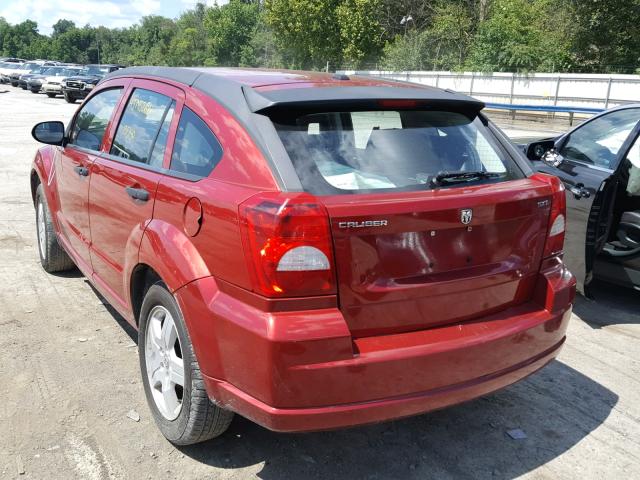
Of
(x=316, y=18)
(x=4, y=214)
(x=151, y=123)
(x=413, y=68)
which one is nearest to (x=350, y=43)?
(x=316, y=18)

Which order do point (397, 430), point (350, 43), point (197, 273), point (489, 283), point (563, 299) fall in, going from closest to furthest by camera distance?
point (197, 273) → point (489, 283) → point (563, 299) → point (397, 430) → point (350, 43)

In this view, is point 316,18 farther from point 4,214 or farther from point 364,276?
point 364,276

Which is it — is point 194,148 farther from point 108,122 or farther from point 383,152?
point 108,122

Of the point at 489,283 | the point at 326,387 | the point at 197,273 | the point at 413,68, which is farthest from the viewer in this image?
the point at 413,68

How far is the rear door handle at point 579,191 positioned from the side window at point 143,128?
10.1ft

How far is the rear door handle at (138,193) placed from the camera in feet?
10.4

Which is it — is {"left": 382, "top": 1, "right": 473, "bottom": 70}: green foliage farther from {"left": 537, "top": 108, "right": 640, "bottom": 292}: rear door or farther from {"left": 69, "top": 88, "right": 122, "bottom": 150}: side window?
{"left": 69, "top": 88, "right": 122, "bottom": 150}: side window

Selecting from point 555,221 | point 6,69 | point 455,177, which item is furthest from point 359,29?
point 455,177

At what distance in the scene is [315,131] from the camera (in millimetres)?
2709

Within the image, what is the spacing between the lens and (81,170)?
13.6 feet

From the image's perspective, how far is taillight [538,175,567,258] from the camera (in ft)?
9.96

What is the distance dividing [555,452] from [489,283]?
1017 millimetres

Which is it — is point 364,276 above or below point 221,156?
below

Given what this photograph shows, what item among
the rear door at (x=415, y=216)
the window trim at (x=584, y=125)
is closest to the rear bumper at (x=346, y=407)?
the rear door at (x=415, y=216)
